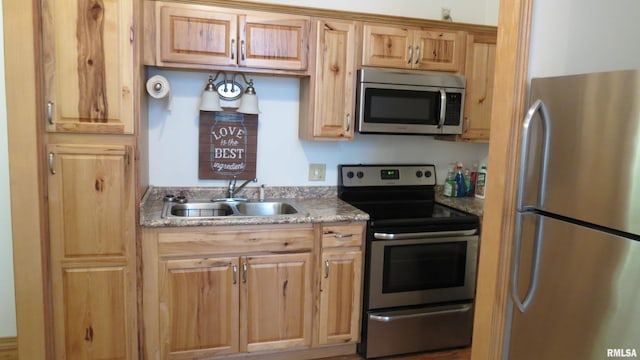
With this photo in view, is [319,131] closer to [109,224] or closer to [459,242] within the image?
[459,242]

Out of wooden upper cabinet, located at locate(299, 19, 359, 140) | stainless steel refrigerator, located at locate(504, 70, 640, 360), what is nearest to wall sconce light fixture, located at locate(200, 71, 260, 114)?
wooden upper cabinet, located at locate(299, 19, 359, 140)

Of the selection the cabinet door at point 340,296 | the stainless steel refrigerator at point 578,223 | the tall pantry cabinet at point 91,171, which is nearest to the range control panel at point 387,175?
the cabinet door at point 340,296

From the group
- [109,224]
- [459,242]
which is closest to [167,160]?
[109,224]

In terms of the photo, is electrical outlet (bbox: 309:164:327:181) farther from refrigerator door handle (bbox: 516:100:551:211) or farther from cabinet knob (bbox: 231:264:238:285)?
refrigerator door handle (bbox: 516:100:551:211)

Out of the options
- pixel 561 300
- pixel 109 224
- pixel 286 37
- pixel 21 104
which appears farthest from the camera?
pixel 286 37

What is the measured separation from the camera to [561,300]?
1464 millimetres

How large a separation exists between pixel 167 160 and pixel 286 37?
3.45ft

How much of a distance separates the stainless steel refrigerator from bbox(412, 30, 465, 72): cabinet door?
125 cm

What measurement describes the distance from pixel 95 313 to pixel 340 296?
1.29 m

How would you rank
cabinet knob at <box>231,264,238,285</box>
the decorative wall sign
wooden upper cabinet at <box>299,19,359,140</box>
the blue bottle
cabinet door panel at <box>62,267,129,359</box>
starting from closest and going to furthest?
cabinet door panel at <box>62,267,129,359</box>, cabinet knob at <box>231,264,238,285</box>, wooden upper cabinet at <box>299,19,359,140</box>, the decorative wall sign, the blue bottle

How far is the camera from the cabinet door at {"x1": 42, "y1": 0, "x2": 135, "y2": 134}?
6.76ft

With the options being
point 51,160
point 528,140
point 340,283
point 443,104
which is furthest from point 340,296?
point 51,160

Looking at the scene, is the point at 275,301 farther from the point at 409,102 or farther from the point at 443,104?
the point at 443,104

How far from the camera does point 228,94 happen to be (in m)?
2.73
